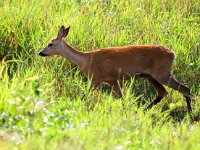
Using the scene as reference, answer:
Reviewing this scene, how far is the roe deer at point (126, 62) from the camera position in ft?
34.9

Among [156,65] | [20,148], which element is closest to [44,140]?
[20,148]

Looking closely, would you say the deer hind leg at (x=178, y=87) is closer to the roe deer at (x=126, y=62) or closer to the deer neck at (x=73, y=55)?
the roe deer at (x=126, y=62)

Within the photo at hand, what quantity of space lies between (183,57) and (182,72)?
0.26 meters

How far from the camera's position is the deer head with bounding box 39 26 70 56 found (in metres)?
10.7

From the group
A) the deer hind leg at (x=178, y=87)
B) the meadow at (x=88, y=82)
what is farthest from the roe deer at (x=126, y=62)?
the meadow at (x=88, y=82)

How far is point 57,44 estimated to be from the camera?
425 inches

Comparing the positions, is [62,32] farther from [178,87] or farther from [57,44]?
[178,87]

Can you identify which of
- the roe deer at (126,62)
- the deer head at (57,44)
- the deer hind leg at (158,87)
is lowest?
the deer hind leg at (158,87)

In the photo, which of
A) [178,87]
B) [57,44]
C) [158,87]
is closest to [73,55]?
[57,44]

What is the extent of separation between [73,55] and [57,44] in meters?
0.32

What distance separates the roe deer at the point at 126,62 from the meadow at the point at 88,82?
0.20 m

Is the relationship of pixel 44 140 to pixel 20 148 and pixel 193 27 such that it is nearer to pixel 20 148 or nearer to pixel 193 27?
pixel 20 148

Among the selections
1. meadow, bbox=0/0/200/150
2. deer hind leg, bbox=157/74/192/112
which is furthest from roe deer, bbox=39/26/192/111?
meadow, bbox=0/0/200/150

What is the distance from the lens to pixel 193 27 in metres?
12.2
